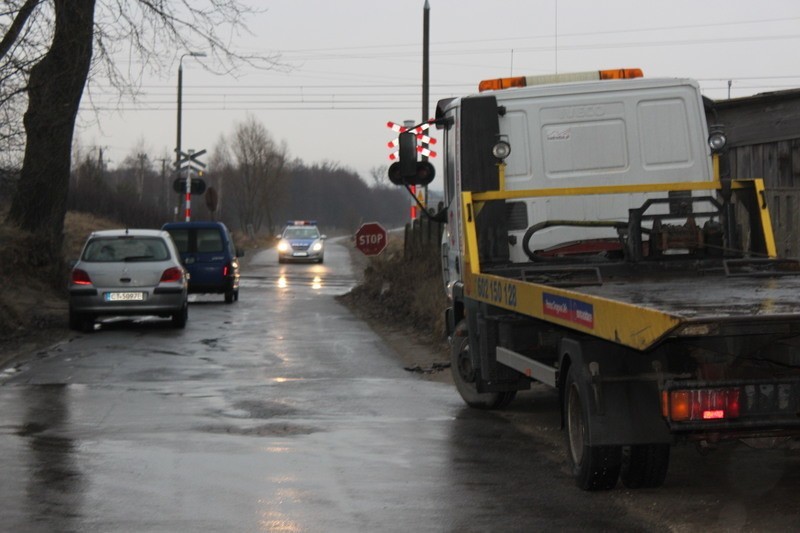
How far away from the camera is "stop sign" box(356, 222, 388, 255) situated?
28.2m

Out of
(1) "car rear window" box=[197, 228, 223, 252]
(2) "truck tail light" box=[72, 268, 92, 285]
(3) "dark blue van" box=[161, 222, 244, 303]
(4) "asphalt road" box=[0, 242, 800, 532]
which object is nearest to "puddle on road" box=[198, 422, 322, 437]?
(4) "asphalt road" box=[0, 242, 800, 532]

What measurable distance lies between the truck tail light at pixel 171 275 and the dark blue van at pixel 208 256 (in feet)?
23.0

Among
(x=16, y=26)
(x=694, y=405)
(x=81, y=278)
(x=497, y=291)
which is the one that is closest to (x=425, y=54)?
(x=16, y=26)

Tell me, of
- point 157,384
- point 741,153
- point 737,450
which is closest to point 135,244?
point 157,384

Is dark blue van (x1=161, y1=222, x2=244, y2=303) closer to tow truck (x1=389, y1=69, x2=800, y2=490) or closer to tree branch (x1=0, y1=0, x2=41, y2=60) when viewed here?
tree branch (x1=0, y1=0, x2=41, y2=60)

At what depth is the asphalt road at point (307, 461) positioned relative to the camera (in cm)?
695

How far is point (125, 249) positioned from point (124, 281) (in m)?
0.70

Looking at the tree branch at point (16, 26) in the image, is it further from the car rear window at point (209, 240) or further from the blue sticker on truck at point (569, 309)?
the blue sticker on truck at point (569, 309)

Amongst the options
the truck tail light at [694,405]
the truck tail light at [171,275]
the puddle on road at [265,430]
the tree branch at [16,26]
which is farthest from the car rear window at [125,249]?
the truck tail light at [694,405]

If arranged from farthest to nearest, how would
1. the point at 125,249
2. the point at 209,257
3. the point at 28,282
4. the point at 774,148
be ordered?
the point at 209,257 → the point at 28,282 → the point at 125,249 → the point at 774,148

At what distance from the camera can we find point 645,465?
7379 millimetres

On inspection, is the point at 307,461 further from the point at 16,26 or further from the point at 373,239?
the point at 373,239

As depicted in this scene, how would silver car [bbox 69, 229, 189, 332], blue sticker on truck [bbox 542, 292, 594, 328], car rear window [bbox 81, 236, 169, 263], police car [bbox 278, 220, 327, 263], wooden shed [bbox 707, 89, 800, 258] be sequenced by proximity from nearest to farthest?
blue sticker on truck [bbox 542, 292, 594, 328], wooden shed [bbox 707, 89, 800, 258], silver car [bbox 69, 229, 189, 332], car rear window [bbox 81, 236, 169, 263], police car [bbox 278, 220, 327, 263]

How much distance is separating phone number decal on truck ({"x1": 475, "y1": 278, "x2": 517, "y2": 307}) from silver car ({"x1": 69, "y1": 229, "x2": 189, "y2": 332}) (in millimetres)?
11278
